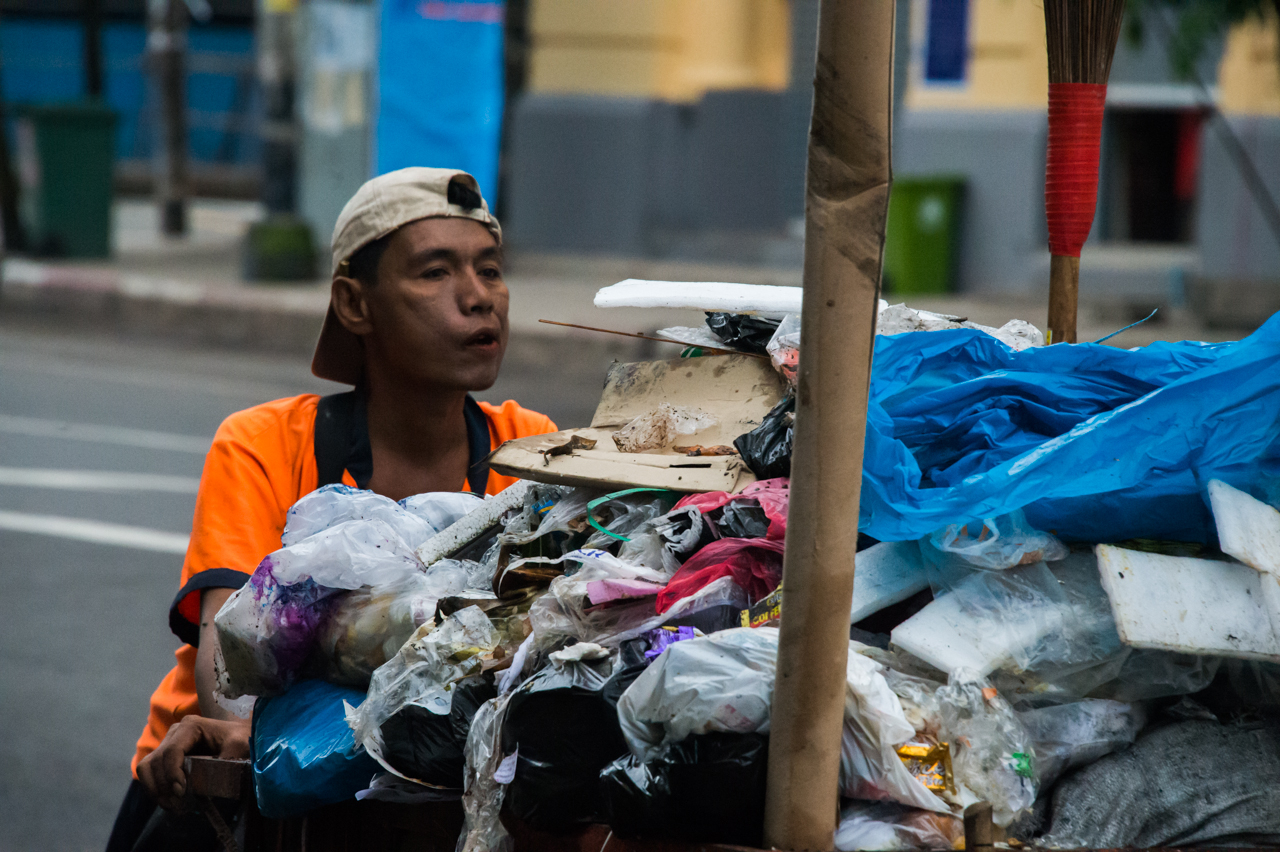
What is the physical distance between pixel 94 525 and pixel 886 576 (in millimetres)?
5405

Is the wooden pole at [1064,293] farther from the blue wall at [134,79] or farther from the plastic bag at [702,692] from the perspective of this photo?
the blue wall at [134,79]

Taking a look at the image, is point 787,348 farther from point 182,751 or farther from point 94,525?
point 94,525

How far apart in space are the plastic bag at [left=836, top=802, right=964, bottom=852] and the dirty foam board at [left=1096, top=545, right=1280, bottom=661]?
0.29 meters

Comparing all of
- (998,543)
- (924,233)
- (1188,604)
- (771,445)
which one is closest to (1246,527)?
(1188,604)

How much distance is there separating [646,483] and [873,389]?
0.33 metres

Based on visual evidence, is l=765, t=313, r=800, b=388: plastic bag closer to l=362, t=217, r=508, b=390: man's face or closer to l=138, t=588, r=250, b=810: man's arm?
l=362, t=217, r=508, b=390: man's face

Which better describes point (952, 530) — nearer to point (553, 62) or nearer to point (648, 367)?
point (648, 367)

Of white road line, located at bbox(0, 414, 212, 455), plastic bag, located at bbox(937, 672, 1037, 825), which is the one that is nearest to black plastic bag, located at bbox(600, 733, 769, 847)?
plastic bag, located at bbox(937, 672, 1037, 825)

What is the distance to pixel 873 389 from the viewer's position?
6.27 ft

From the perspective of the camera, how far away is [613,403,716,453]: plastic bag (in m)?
2.17

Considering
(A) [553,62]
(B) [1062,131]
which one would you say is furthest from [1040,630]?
(A) [553,62]

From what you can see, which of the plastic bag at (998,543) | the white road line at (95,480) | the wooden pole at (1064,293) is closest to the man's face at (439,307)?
the wooden pole at (1064,293)

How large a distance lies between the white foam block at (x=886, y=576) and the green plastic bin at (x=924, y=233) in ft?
31.5

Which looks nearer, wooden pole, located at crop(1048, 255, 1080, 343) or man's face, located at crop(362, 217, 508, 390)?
wooden pole, located at crop(1048, 255, 1080, 343)
